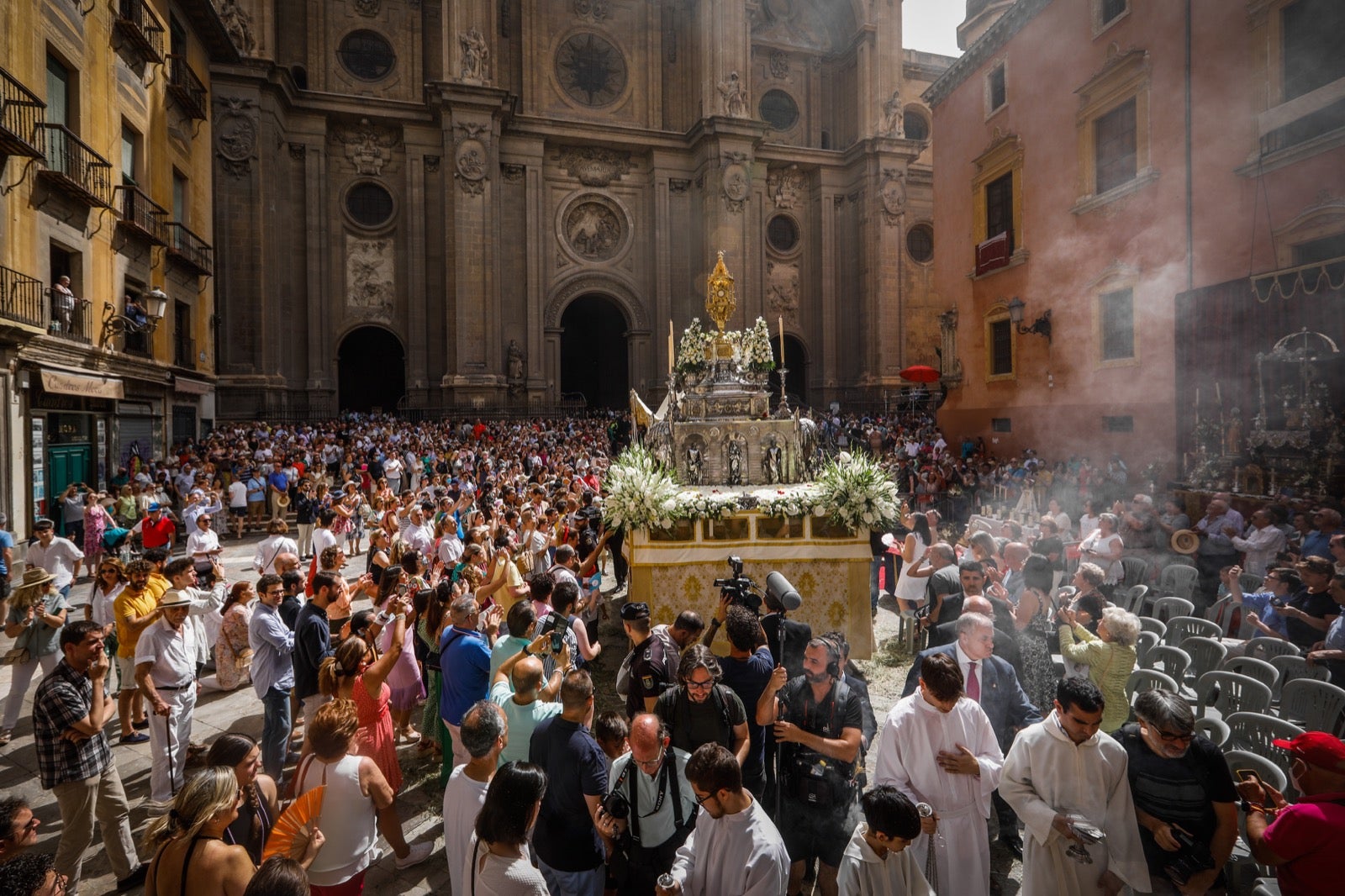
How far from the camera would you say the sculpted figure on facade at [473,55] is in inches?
1126

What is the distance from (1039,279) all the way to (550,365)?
66.4ft

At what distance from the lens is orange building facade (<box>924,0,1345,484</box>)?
1238 cm

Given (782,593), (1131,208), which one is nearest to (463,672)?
(782,593)

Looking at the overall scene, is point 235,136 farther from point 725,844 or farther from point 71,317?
point 725,844

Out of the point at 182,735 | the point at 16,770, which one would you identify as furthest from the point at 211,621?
the point at 182,735

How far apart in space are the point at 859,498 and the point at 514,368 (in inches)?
958

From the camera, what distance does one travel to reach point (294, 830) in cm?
327

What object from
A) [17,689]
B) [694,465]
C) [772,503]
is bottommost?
[17,689]

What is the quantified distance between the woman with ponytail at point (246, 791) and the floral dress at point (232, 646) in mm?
3174

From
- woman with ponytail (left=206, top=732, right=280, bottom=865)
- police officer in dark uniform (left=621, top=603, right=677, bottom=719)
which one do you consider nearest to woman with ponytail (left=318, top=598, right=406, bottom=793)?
woman with ponytail (left=206, top=732, right=280, bottom=865)

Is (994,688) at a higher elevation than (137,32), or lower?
lower

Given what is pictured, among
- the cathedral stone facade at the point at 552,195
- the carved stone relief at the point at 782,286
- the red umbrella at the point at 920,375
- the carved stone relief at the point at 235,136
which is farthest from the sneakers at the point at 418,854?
the carved stone relief at the point at 782,286

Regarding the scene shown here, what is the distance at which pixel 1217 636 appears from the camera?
6.59 m

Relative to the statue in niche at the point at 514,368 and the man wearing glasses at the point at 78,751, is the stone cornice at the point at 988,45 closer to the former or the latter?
the statue in niche at the point at 514,368
